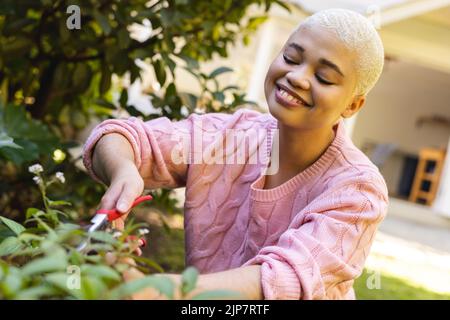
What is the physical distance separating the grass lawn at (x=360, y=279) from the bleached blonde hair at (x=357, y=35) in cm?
200

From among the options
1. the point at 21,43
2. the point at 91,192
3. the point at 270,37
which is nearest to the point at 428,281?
the point at 91,192

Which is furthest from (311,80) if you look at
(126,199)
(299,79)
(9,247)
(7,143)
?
(7,143)

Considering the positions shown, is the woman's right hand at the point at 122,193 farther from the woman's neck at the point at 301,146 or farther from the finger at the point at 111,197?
the woman's neck at the point at 301,146

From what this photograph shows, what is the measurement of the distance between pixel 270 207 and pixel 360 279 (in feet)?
7.78

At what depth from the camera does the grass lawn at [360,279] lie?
344 centimetres

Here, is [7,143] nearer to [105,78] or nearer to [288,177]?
[288,177]

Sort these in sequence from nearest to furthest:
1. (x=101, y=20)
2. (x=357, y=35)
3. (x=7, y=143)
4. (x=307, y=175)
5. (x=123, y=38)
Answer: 1. (x=357, y=35)
2. (x=307, y=175)
3. (x=7, y=143)
4. (x=101, y=20)
5. (x=123, y=38)

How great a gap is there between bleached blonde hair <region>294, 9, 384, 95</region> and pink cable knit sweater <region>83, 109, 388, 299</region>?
212 mm

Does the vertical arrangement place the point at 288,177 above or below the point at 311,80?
below

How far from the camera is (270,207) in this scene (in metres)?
1.58

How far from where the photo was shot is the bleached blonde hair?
136 centimetres

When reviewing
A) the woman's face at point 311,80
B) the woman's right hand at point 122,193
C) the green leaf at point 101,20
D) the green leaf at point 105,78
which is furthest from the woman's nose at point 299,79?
the green leaf at point 105,78

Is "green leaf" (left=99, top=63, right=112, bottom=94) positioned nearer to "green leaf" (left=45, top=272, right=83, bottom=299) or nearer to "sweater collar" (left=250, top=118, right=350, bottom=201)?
"sweater collar" (left=250, top=118, right=350, bottom=201)
